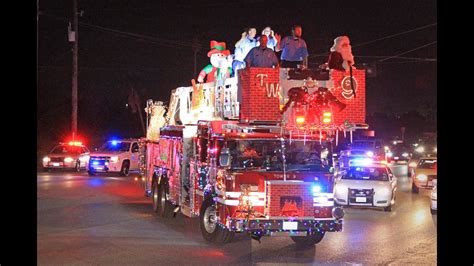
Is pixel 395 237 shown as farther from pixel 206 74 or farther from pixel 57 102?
pixel 57 102

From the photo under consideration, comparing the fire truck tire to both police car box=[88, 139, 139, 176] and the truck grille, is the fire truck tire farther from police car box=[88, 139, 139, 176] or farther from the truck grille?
police car box=[88, 139, 139, 176]

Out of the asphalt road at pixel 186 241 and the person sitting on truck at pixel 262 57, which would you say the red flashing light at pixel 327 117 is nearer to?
the person sitting on truck at pixel 262 57

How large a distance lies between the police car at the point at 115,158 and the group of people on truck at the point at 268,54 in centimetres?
1755

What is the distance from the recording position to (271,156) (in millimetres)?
13844

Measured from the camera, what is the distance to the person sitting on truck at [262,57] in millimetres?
14391

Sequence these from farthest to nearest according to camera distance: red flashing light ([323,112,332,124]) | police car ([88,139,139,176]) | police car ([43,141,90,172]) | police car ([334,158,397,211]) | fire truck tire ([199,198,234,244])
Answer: police car ([43,141,90,172]) → police car ([88,139,139,176]) → police car ([334,158,397,211]) → fire truck tire ([199,198,234,244]) → red flashing light ([323,112,332,124])

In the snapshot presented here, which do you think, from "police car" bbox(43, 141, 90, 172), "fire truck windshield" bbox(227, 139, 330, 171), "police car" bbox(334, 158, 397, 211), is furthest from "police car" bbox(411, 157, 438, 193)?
"police car" bbox(43, 141, 90, 172)

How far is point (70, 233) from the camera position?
15.4 m

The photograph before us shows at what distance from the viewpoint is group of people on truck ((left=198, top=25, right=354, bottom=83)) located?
567 inches

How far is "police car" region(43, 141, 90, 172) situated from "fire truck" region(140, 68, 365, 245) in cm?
2449

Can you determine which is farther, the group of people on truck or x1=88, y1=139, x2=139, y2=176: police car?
x1=88, y1=139, x2=139, y2=176: police car

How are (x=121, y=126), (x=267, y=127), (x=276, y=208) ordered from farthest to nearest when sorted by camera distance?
(x=121, y=126) → (x=267, y=127) → (x=276, y=208)
